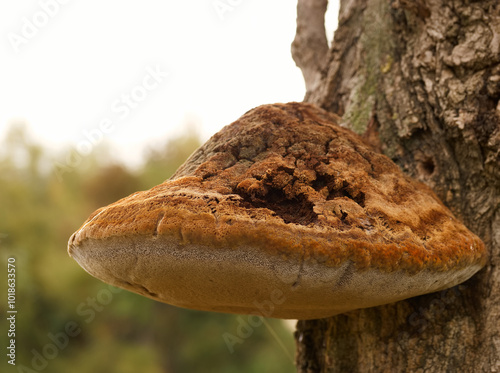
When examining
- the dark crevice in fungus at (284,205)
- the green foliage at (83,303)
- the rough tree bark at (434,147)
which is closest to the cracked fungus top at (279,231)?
the dark crevice in fungus at (284,205)

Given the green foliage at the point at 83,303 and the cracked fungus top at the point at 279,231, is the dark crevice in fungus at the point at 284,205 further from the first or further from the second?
the green foliage at the point at 83,303

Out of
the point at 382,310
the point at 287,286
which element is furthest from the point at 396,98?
the point at 287,286

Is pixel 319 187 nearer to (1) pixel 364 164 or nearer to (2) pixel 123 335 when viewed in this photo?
(1) pixel 364 164

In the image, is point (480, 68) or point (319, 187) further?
point (480, 68)

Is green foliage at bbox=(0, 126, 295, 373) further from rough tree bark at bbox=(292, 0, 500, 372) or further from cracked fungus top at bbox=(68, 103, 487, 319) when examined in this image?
cracked fungus top at bbox=(68, 103, 487, 319)

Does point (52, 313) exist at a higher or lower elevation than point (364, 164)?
lower

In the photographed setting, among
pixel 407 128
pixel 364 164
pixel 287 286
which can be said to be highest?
pixel 407 128

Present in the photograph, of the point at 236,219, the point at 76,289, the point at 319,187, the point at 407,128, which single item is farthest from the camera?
the point at 76,289

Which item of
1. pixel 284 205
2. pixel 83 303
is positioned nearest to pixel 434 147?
pixel 284 205
